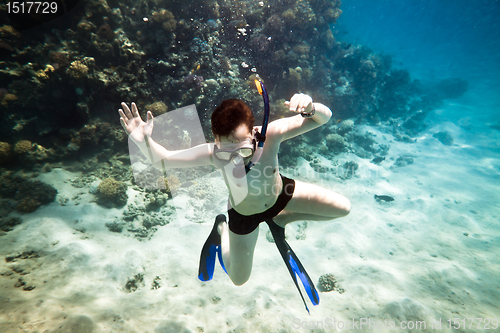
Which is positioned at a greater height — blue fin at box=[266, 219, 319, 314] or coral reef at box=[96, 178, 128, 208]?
coral reef at box=[96, 178, 128, 208]

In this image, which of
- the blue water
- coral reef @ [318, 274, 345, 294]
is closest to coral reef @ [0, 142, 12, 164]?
coral reef @ [318, 274, 345, 294]

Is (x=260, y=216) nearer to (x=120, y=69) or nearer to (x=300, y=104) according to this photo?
(x=300, y=104)

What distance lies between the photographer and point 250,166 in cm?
198

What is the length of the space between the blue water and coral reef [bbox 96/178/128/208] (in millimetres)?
29631

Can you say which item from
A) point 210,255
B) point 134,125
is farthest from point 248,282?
point 134,125

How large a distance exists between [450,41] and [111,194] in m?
78.2

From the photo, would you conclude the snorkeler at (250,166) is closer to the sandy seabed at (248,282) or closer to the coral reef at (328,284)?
the sandy seabed at (248,282)

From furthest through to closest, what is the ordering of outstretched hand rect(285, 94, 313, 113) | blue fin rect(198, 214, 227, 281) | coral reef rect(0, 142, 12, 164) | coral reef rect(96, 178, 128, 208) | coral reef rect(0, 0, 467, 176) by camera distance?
coral reef rect(0, 0, 467, 176), coral reef rect(0, 142, 12, 164), coral reef rect(96, 178, 128, 208), blue fin rect(198, 214, 227, 281), outstretched hand rect(285, 94, 313, 113)

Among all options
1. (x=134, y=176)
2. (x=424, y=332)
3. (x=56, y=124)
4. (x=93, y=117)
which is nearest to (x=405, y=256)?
(x=424, y=332)

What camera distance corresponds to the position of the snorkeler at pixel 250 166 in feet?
5.94

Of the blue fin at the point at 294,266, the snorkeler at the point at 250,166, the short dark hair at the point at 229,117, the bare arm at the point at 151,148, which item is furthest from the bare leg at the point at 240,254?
the short dark hair at the point at 229,117

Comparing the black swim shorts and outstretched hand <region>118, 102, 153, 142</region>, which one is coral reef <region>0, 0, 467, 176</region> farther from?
the black swim shorts

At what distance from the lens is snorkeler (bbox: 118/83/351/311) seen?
71.2 inches

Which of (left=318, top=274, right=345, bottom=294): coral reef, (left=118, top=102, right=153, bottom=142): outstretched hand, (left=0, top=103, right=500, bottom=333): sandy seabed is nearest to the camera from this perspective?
(left=118, top=102, right=153, bottom=142): outstretched hand
